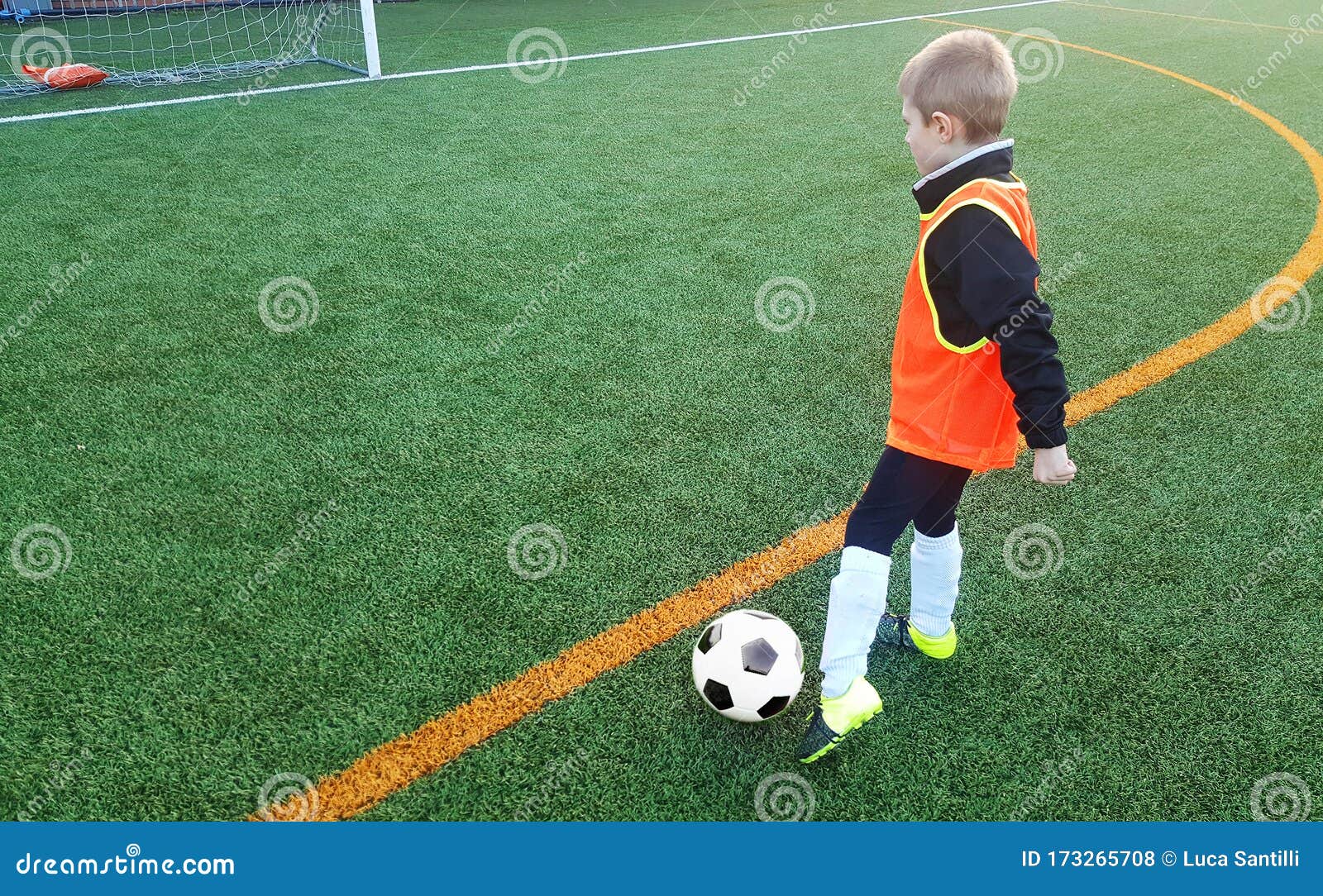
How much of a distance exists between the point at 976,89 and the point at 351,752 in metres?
1.99

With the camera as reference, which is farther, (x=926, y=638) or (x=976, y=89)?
(x=926, y=638)

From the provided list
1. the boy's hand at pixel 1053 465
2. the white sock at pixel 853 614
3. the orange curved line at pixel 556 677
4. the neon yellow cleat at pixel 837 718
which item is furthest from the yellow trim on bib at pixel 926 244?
the orange curved line at pixel 556 677

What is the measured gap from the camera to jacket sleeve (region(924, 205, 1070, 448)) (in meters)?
1.84

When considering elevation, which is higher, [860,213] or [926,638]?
[926,638]

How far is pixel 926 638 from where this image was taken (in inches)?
99.6

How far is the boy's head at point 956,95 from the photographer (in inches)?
76.5

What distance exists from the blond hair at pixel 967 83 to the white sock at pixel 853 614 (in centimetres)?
94

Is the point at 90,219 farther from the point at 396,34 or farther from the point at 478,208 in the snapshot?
the point at 396,34

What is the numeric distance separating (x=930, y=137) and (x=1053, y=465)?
730mm

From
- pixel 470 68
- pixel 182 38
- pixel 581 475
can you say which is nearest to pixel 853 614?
pixel 581 475

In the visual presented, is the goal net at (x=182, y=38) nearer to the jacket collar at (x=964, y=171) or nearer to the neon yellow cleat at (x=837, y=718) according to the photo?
the jacket collar at (x=964, y=171)

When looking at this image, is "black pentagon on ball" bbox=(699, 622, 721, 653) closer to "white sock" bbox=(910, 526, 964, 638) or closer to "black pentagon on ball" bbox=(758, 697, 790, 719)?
"black pentagon on ball" bbox=(758, 697, 790, 719)

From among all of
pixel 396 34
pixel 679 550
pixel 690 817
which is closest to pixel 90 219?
pixel 679 550

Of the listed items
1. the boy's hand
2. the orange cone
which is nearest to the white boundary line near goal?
the orange cone
